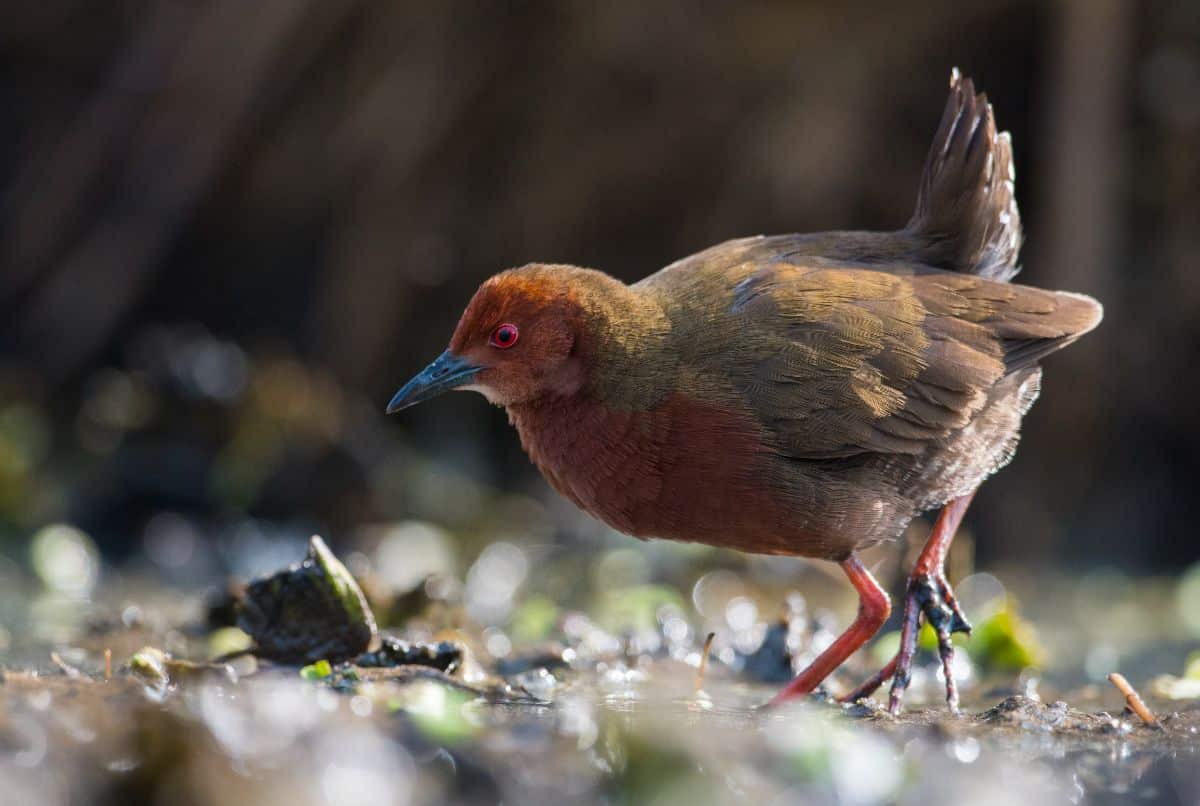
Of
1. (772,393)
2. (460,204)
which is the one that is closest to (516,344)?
(772,393)

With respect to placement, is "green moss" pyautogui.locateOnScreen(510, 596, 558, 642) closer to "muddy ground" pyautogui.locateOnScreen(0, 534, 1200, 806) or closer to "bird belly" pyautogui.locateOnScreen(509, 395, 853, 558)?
"muddy ground" pyautogui.locateOnScreen(0, 534, 1200, 806)

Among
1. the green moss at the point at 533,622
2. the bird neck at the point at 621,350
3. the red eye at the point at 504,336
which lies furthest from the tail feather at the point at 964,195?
the green moss at the point at 533,622

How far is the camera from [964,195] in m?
5.05

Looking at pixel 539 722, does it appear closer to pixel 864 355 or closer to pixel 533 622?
pixel 864 355

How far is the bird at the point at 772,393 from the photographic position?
4348 mm

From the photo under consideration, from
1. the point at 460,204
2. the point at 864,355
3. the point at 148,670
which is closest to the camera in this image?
the point at 148,670

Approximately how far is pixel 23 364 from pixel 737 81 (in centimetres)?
438

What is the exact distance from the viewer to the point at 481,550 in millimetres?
7484

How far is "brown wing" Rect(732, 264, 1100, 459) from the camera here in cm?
439

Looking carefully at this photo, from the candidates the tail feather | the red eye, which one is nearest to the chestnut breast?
the red eye

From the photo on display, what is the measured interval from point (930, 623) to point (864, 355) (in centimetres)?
89

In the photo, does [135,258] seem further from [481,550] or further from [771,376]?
[771,376]

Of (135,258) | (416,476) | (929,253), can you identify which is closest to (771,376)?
(929,253)

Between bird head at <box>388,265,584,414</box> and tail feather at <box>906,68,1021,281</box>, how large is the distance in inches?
54.6
